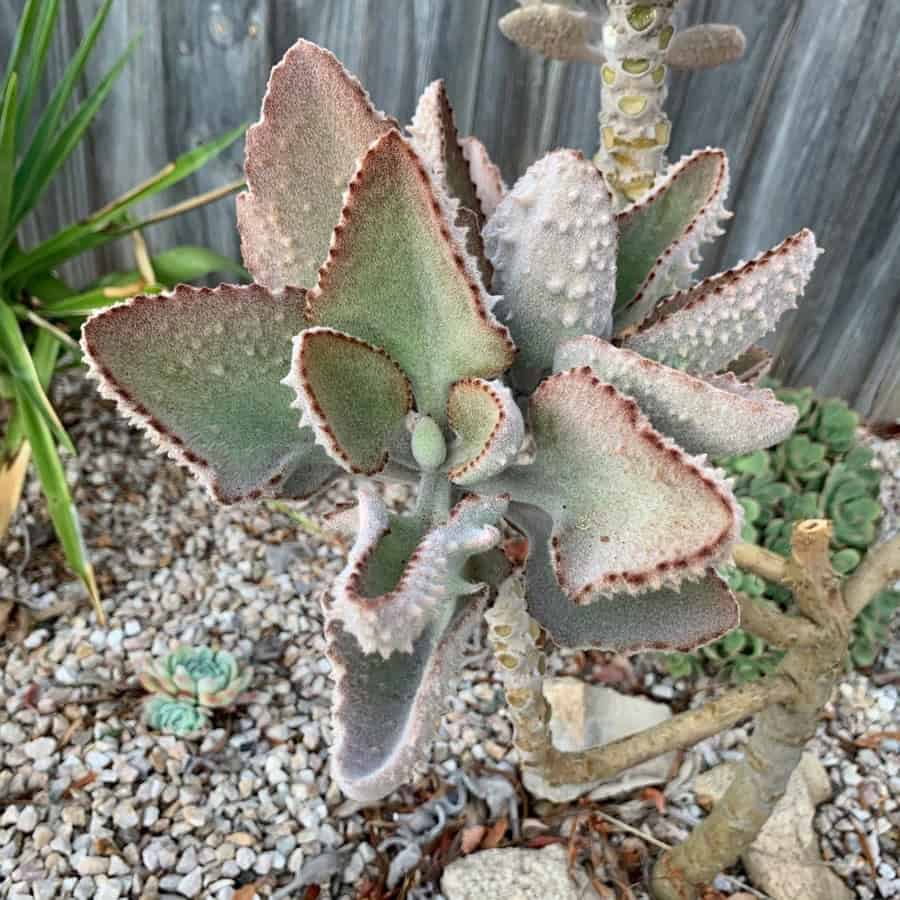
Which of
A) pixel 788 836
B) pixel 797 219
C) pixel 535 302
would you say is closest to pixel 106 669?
pixel 788 836

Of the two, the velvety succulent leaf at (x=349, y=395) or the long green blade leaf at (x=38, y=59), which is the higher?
the velvety succulent leaf at (x=349, y=395)

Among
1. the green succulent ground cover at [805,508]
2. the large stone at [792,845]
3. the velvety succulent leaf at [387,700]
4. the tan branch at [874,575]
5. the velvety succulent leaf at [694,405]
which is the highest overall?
the velvety succulent leaf at [694,405]

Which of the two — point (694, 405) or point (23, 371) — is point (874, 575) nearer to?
point (694, 405)

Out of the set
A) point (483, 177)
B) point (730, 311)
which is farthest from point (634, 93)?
point (730, 311)

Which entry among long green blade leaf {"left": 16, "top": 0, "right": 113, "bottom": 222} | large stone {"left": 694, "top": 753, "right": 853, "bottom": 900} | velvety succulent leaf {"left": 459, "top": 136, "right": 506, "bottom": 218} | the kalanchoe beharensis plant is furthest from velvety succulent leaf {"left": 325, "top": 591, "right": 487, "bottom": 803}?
long green blade leaf {"left": 16, "top": 0, "right": 113, "bottom": 222}

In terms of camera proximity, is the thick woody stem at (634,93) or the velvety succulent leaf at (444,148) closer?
the velvety succulent leaf at (444,148)

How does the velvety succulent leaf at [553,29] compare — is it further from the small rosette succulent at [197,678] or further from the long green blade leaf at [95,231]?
the small rosette succulent at [197,678]

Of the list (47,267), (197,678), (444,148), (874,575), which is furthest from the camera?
(47,267)

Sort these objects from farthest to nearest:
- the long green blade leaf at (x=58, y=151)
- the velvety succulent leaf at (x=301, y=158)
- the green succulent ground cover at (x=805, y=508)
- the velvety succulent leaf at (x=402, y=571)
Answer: the long green blade leaf at (x=58, y=151) < the green succulent ground cover at (x=805, y=508) < the velvety succulent leaf at (x=301, y=158) < the velvety succulent leaf at (x=402, y=571)

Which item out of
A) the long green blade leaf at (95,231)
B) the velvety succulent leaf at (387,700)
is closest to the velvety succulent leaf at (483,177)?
the velvety succulent leaf at (387,700)
